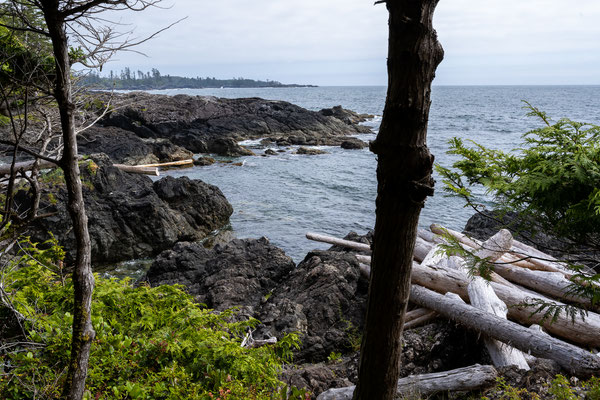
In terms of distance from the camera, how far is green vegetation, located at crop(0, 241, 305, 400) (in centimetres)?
370

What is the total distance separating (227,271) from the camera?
1067cm

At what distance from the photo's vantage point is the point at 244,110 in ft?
177

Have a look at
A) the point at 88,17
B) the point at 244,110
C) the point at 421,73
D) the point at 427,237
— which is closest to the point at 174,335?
the point at 88,17

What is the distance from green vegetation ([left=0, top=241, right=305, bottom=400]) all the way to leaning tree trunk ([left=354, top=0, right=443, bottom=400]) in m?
1.06

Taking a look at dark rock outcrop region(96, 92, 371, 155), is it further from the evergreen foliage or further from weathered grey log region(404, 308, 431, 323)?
the evergreen foliage

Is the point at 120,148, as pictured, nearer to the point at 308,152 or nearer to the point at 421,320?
the point at 308,152

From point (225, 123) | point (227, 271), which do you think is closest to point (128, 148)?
point (225, 123)

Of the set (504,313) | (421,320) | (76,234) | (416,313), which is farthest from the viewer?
(416,313)

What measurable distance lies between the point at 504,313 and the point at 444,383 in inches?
102

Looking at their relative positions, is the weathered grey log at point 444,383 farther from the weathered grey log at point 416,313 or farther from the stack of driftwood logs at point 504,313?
the weathered grey log at point 416,313

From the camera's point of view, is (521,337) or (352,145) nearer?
(521,337)

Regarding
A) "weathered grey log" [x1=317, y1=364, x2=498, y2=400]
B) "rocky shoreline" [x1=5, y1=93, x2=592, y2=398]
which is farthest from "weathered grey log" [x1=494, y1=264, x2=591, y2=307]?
"weathered grey log" [x1=317, y1=364, x2=498, y2=400]

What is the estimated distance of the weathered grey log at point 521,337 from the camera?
18.4 feet

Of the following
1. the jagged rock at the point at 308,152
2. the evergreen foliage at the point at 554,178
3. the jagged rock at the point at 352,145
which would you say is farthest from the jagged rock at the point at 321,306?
the jagged rock at the point at 352,145
